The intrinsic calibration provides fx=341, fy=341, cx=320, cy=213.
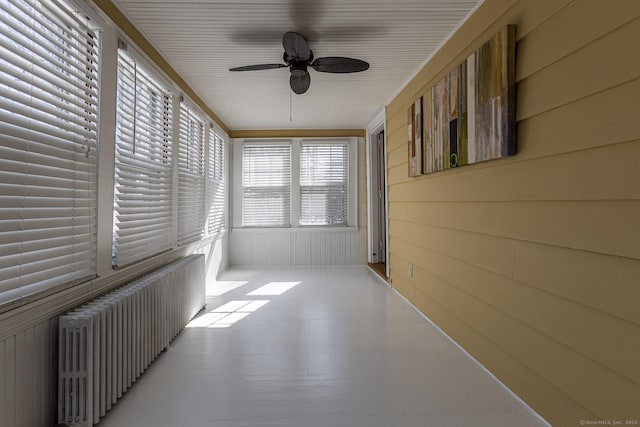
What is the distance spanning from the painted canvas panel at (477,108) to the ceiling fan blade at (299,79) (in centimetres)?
118

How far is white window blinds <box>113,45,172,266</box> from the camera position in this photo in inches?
97.3

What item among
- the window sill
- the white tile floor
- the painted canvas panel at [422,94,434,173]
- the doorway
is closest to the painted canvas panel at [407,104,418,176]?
the painted canvas panel at [422,94,434,173]

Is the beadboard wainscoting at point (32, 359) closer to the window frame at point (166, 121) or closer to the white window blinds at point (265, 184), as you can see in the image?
the window frame at point (166, 121)

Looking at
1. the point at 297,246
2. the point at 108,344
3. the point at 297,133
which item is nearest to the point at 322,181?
the point at 297,133

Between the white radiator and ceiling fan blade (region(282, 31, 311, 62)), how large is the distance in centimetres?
Answer: 213

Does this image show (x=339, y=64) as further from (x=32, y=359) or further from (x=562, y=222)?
(x=32, y=359)

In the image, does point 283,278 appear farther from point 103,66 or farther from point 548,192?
point 548,192

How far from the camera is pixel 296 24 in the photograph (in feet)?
9.08

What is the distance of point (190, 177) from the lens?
13.5 feet

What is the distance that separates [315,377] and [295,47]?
2526 mm

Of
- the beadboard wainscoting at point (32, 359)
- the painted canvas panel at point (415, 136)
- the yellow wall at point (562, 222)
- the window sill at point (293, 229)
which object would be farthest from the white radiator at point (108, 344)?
the window sill at point (293, 229)

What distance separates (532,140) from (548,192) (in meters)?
0.32

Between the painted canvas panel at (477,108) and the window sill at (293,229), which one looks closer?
the painted canvas panel at (477,108)

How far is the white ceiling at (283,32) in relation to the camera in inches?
99.6
